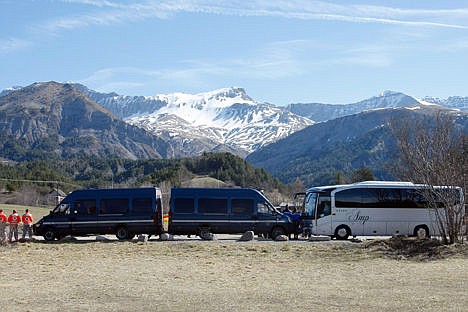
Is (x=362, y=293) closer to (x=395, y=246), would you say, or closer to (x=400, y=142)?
(x=395, y=246)

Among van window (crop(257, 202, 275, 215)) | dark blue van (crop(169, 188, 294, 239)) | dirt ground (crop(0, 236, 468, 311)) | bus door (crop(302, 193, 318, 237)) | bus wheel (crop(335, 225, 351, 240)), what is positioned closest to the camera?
dirt ground (crop(0, 236, 468, 311))

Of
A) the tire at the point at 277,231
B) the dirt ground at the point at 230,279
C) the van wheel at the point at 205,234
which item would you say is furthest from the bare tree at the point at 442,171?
the van wheel at the point at 205,234

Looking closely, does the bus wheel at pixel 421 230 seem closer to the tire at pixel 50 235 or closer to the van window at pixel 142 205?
the van window at pixel 142 205

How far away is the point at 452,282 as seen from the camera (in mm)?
15648

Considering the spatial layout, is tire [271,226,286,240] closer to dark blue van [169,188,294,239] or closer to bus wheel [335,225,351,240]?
dark blue van [169,188,294,239]

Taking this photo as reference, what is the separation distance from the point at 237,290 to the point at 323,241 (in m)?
15.4

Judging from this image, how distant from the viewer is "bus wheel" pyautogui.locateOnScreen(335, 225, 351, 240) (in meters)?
31.7

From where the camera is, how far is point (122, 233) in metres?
30.5

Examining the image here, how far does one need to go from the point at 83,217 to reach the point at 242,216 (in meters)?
7.80

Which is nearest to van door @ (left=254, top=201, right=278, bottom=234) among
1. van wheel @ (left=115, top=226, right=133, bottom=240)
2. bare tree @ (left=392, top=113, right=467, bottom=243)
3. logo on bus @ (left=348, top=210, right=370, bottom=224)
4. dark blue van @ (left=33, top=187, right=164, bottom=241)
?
logo on bus @ (left=348, top=210, right=370, bottom=224)

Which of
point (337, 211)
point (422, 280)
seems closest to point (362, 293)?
point (422, 280)

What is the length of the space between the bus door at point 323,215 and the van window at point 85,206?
11200 mm

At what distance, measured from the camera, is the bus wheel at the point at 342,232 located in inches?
1248

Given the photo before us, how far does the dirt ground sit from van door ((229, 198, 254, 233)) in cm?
513
